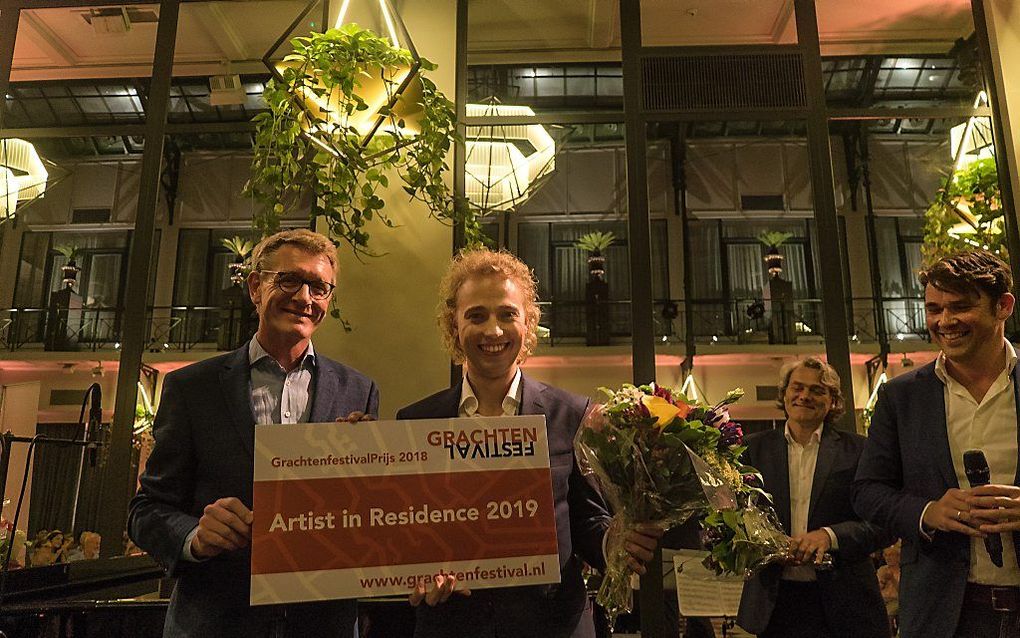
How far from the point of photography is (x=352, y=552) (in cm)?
155

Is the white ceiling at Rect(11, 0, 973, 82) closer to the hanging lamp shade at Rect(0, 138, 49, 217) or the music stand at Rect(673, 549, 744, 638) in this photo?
the hanging lamp shade at Rect(0, 138, 49, 217)

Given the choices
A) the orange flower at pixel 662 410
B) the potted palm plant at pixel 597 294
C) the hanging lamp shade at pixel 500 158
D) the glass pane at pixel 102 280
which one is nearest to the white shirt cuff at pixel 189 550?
the orange flower at pixel 662 410

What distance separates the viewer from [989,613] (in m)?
1.88

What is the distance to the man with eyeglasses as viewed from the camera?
5.35 feet

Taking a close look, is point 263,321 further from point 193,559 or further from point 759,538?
point 759,538

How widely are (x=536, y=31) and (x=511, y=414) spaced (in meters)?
2.79

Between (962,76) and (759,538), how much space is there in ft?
10.3

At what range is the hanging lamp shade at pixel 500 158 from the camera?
3602mm

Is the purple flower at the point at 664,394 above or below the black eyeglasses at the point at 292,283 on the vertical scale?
below

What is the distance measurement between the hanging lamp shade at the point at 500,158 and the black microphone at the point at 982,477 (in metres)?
2.30

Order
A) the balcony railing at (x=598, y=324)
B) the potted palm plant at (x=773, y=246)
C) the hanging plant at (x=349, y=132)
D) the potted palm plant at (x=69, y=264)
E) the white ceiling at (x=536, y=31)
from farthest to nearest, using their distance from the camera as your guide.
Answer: the potted palm plant at (x=69, y=264), the balcony railing at (x=598, y=324), the potted palm plant at (x=773, y=246), the white ceiling at (x=536, y=31), the hanging plant at (x=349, y=132)

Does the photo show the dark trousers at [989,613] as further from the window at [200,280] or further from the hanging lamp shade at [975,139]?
the window at [200,280]


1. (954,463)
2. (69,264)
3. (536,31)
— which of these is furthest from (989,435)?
(69,264)

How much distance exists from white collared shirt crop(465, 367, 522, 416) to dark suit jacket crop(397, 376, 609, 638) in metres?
0.02
